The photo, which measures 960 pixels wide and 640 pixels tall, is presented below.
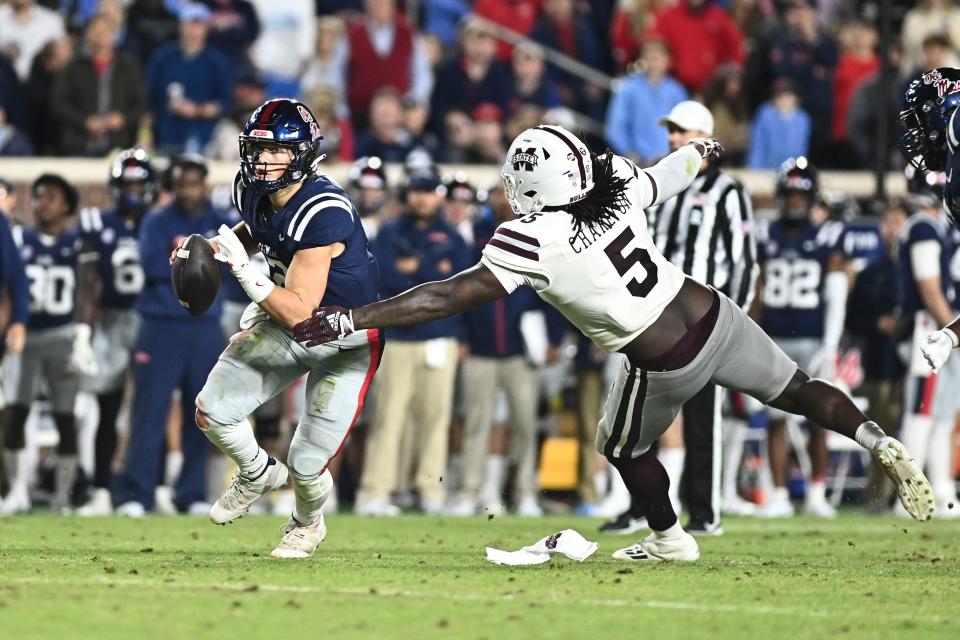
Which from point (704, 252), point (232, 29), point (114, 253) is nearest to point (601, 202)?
point (704, 252)

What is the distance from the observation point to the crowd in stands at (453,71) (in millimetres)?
13633

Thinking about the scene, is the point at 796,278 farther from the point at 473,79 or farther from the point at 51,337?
the point at 51,337

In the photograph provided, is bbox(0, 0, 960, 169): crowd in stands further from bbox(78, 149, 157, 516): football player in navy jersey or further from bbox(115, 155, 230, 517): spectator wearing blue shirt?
Result: bbox(115, 155, 230, 517): spectator wearing blue shirt

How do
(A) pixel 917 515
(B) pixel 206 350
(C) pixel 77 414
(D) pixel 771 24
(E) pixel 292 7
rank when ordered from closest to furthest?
(A) pixel 917 515
(B) pixel 206 350
(C) pixel 77 414
(E) pixel 292 7
(D) pixel 771 24

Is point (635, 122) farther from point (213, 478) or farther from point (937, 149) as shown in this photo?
point (937, 149)

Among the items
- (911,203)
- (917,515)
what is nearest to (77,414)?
(911,203)

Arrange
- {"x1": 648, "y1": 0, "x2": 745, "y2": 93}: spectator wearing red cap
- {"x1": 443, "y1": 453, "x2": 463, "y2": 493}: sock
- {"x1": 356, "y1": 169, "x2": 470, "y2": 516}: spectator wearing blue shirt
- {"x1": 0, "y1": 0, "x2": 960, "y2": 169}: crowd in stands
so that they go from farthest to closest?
{"x1": 648, "y1": 0, "x2": 745, "y2": 93}: spectator wearing red cap < {"x1": 0, "y1": 0, "x2": 960, "y2": 169}: crowd in stands < {"x1": 443, "y1": 453, "x2": 463, "y2": 493}: sock < {"x1": 356, "y1": 169, "x2": 470, "y2": 516}: spectator wearing blue shirt

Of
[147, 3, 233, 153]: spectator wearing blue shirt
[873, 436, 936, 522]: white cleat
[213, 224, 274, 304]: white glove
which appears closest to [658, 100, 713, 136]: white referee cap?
[873, 436, 936, 522]: white cleat

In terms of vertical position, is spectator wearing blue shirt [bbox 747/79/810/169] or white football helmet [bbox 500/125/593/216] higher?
spectator wearing blue shirt [bbox 747/79/810/169]

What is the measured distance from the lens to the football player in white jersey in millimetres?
6500

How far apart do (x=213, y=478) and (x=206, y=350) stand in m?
1.14

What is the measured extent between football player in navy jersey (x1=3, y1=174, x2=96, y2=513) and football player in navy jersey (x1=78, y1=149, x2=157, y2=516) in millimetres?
151

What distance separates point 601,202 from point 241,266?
1.46m

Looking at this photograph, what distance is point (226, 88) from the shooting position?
13820mm
